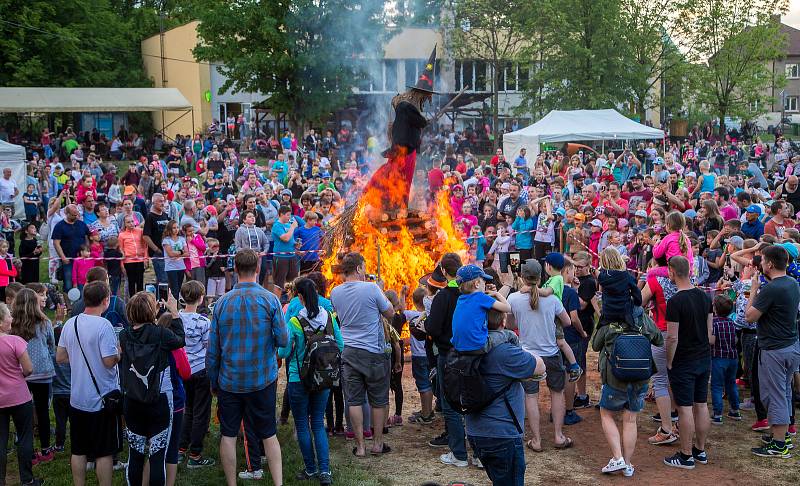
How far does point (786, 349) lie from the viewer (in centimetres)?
699

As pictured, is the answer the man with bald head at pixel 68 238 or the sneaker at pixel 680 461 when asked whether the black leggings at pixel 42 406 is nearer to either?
the sneaker at pixel 680 461

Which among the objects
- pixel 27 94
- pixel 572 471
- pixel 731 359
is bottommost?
pixel 572 471

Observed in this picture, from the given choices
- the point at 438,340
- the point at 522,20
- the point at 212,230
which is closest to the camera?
the point at 438,340

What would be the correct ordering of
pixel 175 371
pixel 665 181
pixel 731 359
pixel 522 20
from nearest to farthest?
pixel 175 371, pixel 731 359, pixel 665 181, pixel 522 20

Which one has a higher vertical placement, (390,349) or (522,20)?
(522,20)

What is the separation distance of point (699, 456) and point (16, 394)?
5691mm

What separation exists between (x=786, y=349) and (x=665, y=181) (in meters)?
9.61

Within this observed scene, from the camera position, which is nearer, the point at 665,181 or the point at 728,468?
the point at 728,468

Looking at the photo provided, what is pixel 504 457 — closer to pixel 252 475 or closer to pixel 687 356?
pixel 252 475

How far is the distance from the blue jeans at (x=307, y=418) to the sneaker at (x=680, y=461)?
2949 millimetres

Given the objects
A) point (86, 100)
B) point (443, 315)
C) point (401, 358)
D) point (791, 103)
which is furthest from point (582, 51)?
point (791, 103)

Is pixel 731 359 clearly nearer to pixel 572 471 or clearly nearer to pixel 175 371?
pixel 572 471

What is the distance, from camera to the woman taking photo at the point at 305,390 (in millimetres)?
6395

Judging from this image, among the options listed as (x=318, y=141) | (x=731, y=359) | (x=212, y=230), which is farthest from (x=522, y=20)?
(x=731, y=359)
